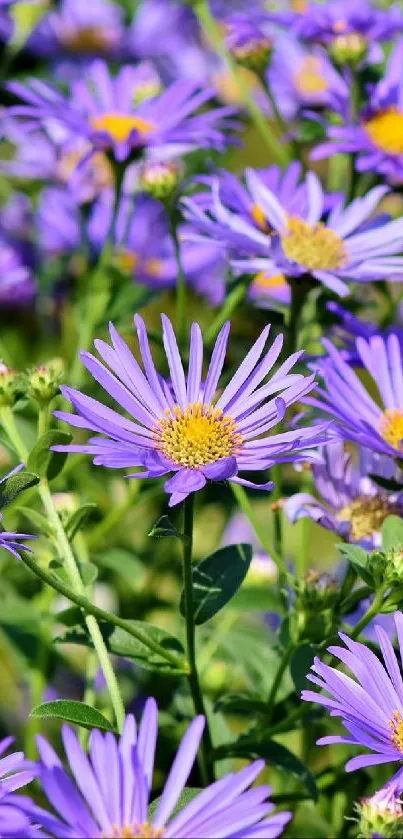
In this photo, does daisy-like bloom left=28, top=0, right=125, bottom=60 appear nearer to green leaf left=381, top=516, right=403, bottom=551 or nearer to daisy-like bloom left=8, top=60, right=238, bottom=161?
daisy-like bloom left=8, top=60, right=238, bottom=161

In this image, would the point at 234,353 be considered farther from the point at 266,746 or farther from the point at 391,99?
the point at 266,746

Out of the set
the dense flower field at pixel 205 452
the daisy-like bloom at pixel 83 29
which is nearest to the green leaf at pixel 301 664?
the dense flower field at pixel 205 452

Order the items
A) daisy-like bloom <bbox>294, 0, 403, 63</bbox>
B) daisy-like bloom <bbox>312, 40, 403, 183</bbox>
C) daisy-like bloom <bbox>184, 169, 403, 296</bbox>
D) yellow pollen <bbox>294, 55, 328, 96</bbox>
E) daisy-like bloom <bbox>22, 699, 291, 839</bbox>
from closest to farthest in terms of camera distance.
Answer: daisy-like bloom <bbox>22, 699, 291, 839</bbox>, daisy-like bloom <bbox>184, 169, 403, 296</bbox>, daisy-like bloom <bbox>312, 40, 403, 183</bbox>, daisy-like bloom <bbox>294, 0, 403, 63</bbox>, yellow pollen <bbox>294, 55, 328, 96</bbox>

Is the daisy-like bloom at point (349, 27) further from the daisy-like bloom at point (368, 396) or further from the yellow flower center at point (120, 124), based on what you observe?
the daisy-like bloom at point (368, 396)

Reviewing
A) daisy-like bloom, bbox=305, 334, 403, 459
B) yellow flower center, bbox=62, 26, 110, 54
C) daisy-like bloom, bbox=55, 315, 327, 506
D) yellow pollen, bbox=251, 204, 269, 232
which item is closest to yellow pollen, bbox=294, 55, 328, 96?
yellow flower center, bbox=62, 26, 110, 54

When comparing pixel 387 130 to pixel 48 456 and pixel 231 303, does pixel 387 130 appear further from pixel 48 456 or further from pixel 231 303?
pixel 48 456

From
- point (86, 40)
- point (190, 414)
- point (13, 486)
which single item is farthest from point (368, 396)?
point (86, 40)
